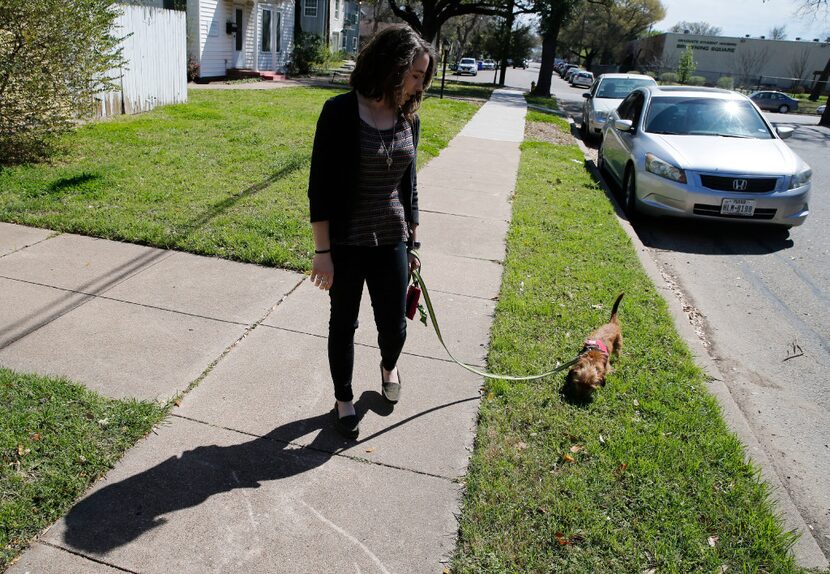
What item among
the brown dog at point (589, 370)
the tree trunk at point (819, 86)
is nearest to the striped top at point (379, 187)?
the brown dog at point (589, 370)

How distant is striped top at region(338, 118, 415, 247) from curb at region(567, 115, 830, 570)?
85.9 inches

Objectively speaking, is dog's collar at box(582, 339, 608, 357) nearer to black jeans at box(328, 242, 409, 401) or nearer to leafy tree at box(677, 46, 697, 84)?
black jeans at box(328, 242, 409, 401)

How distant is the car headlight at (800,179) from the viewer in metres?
7.23

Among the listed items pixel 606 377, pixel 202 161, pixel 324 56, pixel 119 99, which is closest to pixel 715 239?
pixel 606 377

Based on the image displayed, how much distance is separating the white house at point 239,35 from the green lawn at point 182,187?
10303 mm

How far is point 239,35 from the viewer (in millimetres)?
23719

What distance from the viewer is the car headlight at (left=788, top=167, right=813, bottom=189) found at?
285 inches

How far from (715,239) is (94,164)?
302 inches

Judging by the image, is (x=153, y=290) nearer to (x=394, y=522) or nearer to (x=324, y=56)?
(x=394, y=522)

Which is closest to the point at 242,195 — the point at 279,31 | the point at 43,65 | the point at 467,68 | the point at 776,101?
the point at 43,65

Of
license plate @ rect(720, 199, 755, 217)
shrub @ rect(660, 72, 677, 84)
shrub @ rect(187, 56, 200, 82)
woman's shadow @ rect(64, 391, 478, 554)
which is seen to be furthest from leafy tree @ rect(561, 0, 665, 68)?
woman's shadow @ rect(64, 391, 478, 554)

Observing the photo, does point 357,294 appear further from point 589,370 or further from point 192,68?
point 192,68

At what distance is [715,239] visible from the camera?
765cm

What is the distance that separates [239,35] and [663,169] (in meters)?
20.4
